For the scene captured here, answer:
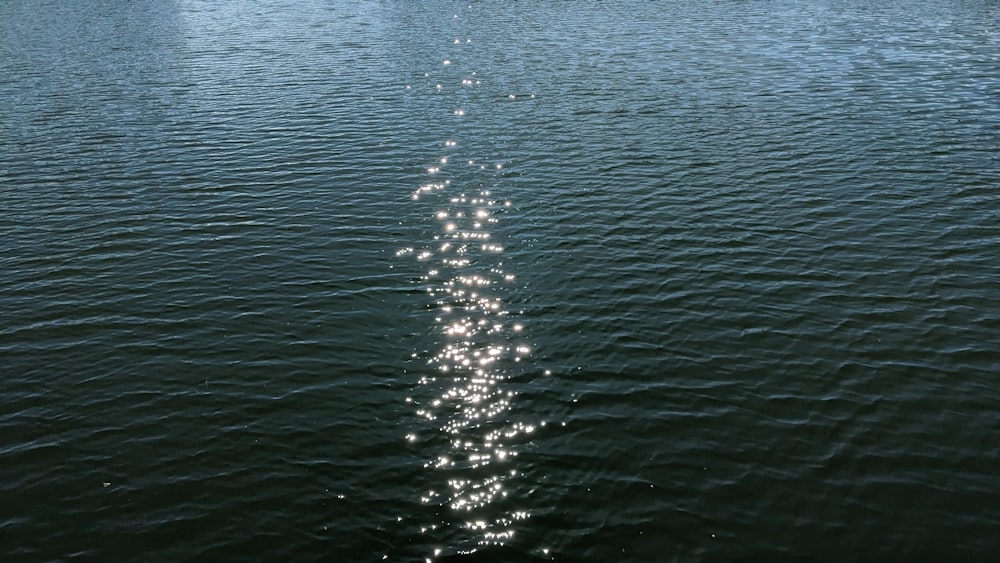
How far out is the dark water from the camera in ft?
71.4

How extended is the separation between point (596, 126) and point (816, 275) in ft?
79.2

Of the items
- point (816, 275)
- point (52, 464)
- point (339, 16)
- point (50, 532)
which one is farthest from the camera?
point (339, 16)

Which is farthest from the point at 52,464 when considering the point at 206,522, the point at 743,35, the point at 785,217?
the point at 743,35

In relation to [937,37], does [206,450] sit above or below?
below

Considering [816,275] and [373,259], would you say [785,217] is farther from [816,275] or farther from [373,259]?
[373,259]

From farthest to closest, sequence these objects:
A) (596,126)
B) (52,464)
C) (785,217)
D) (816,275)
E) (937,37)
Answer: (937,37) < (596,126) < (785,217) < (816,275) < (52,464)

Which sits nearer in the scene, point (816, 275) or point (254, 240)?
point (816, 275)

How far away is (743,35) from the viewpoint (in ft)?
267

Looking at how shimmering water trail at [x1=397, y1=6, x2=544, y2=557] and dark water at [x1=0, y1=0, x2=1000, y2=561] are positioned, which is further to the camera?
shimmering water trail at [x1=397, y1=6, x2=544, y2=557]

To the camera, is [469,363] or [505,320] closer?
[469,363]

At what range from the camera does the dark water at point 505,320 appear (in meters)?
21.8

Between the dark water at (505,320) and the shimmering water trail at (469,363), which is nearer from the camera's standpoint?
the dark water at (505,320)

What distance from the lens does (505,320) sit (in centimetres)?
3105

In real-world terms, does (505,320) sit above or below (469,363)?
above
